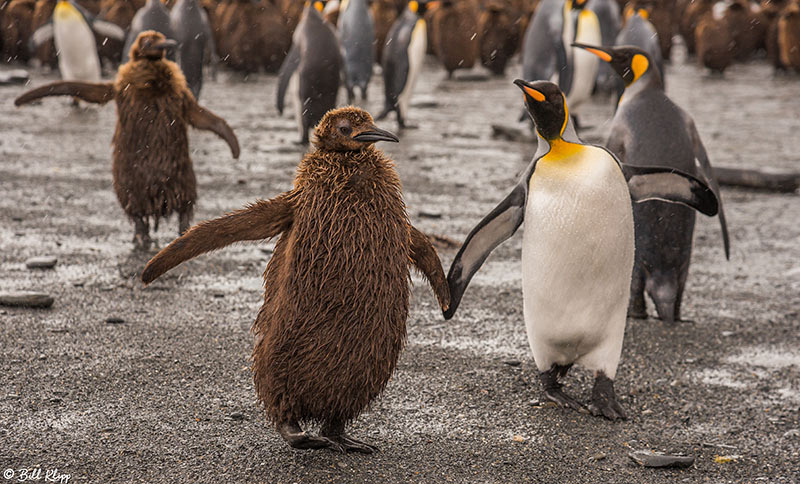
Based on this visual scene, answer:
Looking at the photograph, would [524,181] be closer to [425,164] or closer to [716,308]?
[716,308]

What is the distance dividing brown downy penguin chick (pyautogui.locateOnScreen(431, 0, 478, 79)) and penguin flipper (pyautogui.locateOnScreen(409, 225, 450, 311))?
41.1 feet

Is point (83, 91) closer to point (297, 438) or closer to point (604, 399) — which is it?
point (297, 438)

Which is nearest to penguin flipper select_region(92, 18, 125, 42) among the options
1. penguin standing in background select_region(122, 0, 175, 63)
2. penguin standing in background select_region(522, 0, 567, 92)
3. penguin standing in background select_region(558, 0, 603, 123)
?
penguin standing in background select_region(122, 0, 175, 63)

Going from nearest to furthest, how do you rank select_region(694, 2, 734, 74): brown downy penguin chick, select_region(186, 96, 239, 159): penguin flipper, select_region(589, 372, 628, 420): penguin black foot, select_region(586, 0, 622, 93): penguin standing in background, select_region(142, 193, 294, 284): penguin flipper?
select_region(142, 193, 294, 284): penguin flipper
select_region(589, 372, 628, 420): penguin black foot
select_region(186, 96, 239, 159): penguin flipper
select_region(586, 0, 622, 93): penguin standing in background
select_region(694, 2, 734, 74): brown downy penguin chick

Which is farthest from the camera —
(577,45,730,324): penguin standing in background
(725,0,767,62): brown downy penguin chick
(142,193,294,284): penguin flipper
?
(725,0,767,62): brown downy penguin chick

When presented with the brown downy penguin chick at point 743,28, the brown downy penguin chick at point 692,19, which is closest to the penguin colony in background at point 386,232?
the brown downy penguin chick at point 743,28

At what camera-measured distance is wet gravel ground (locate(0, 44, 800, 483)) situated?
2752mm

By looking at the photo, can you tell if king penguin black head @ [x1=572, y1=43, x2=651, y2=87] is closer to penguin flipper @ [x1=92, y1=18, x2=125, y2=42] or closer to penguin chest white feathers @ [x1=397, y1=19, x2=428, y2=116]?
penguin chest white feathers @ [x1=397, y1=19, x2=428, y2=116]

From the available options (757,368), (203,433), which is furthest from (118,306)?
(757,368)

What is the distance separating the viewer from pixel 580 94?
10.6 meters

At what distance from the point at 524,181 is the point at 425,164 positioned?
4889 mm

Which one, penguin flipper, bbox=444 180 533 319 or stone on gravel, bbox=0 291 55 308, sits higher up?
penguin flipper, bbox=444 180 533 319

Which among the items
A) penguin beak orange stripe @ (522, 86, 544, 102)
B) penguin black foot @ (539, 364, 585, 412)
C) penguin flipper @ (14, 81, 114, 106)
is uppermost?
penguin beak orange stripe @ (522, 86, 544, 102)

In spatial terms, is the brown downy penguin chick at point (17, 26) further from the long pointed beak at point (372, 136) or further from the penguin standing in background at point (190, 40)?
the long pointed beak at point (372, 136)
